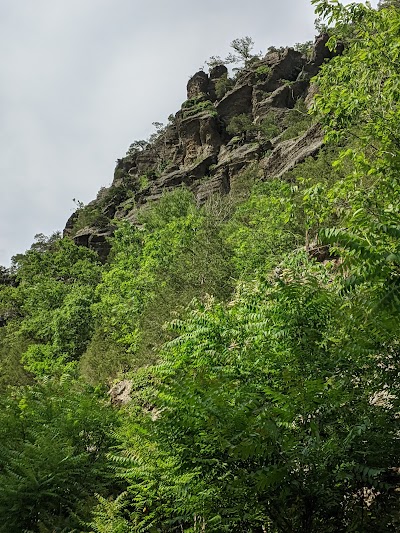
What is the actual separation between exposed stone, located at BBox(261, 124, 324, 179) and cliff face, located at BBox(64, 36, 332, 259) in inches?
16.5

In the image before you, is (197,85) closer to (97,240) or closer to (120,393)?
(97,240)

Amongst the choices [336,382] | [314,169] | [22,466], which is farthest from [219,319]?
[314,169]

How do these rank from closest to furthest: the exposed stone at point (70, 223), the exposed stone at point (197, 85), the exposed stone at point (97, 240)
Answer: the exposed stone at point (97, 240), the exposed stone at point (197, 85), the exposed stone at point (70, 223)

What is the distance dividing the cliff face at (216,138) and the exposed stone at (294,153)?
0.42 meters

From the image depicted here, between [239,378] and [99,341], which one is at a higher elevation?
[99,341]

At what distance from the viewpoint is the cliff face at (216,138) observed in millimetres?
60300

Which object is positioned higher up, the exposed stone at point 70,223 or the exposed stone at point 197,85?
the exposed stone at point 197,85

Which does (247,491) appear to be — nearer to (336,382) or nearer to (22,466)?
(336,382)

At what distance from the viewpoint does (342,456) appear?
13.1ft

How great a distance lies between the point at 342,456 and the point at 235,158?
58399mm

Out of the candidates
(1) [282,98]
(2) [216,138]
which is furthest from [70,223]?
(1) [282,98]

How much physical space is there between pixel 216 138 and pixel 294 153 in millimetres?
30188

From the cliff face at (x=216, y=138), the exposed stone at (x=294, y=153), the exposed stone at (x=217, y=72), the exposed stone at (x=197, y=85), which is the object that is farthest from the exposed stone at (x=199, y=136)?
the exposed stone at (x=217, y=72)

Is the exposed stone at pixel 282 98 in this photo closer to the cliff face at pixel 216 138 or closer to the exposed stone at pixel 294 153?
the cliff face at pixel 216 138
